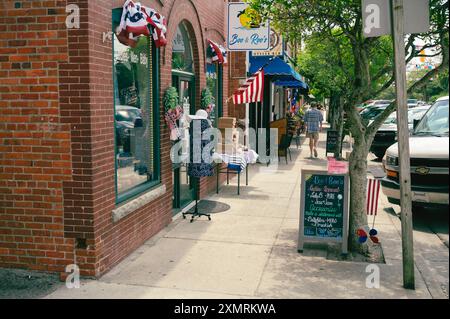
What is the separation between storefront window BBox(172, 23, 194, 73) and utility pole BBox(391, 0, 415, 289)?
4346 mm

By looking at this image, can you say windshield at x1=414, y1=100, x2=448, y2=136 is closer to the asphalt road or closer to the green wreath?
the asphalt road

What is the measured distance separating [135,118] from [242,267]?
2611 mm

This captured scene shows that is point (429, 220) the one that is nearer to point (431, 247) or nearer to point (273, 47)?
point (431, 247)

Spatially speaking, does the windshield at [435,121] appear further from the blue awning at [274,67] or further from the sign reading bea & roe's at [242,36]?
the blue awning at [274,67]

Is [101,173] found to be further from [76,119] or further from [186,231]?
[186,231]

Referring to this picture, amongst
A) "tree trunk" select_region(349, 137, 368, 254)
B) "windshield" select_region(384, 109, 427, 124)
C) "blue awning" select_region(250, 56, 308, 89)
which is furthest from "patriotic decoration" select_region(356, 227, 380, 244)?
"windshield" select_region(384, 109, 427, 124)

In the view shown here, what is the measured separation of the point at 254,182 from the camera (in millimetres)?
12211

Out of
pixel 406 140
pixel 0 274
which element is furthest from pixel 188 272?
pixel 406 140

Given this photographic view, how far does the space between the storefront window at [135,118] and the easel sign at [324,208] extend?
7.71 feet

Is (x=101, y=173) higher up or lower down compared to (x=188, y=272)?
higher up

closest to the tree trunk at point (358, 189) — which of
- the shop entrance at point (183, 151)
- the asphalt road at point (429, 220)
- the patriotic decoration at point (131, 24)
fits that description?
the asphalt road at point (429, 220)

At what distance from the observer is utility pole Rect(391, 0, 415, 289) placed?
5.20 meters

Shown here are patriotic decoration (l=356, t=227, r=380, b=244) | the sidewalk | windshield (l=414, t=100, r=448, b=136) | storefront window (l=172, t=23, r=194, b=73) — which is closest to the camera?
the sidewalk

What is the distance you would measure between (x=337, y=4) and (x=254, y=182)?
21.0ft
